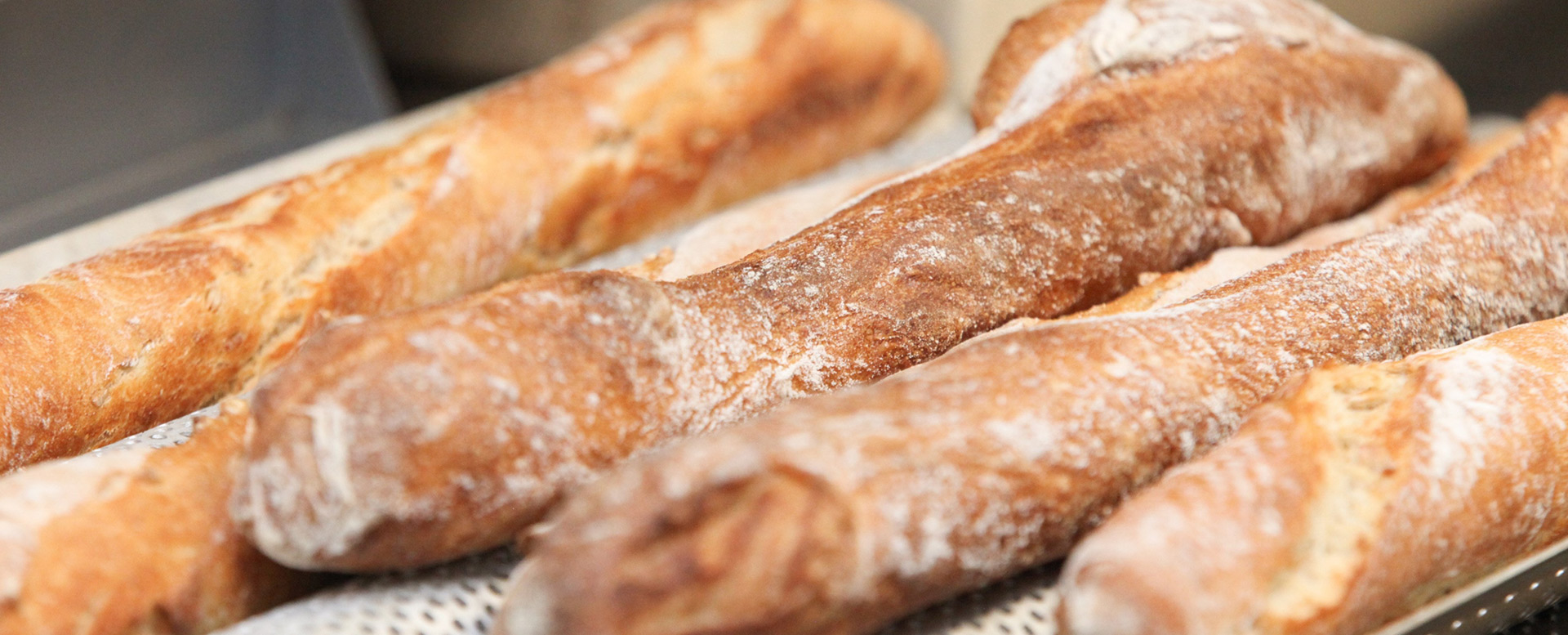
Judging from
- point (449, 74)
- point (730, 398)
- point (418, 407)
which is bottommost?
point (449, 74)

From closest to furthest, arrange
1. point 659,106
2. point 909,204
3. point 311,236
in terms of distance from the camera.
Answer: point 909,204, point 311,236, point 659,106

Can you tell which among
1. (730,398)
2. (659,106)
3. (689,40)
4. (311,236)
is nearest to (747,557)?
(730,398)

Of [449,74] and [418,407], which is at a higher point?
[418,407]

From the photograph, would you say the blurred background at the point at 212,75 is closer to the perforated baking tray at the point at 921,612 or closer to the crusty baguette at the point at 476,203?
the crusty baguette at the point at 476,203

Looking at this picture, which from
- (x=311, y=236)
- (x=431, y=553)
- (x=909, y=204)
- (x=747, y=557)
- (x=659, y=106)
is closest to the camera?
(x=747, y=557)

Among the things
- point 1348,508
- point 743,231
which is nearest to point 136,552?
point 743,231

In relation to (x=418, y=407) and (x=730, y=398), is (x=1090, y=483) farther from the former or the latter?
(x=418, y=407)

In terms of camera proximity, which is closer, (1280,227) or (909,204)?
(909,204)
